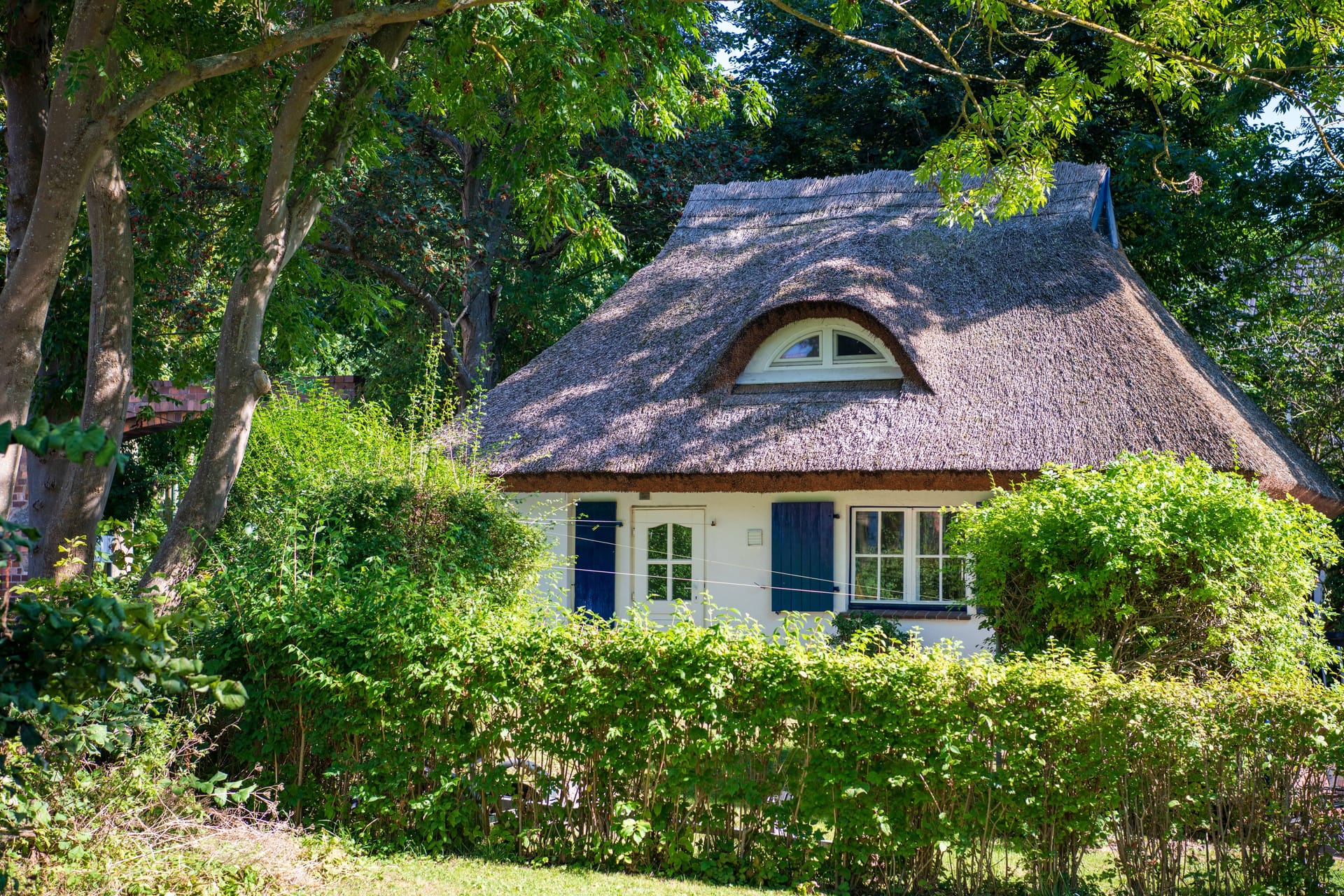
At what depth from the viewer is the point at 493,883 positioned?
5.17 m

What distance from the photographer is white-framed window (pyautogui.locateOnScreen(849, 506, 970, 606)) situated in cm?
1037

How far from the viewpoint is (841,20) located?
22.4ft

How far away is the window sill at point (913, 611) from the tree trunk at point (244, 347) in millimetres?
5917

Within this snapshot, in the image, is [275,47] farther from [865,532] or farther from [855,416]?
[865,532]

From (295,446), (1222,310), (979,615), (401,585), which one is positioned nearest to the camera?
(401,585)

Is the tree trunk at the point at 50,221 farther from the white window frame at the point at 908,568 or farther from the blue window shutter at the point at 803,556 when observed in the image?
the white window frame at the point at 908,568

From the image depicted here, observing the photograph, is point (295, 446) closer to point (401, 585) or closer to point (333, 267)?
point (401, 585)

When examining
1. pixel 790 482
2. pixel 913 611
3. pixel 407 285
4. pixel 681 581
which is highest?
pixel 407 285

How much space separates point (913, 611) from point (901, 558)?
0.52 metres

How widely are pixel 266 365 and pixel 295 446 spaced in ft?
26.1

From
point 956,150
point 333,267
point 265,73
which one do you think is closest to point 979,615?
point 956,150

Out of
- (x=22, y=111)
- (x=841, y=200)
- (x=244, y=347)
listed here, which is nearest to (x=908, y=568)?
(x=841, y=200)

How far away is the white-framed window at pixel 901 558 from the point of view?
34.0 ft

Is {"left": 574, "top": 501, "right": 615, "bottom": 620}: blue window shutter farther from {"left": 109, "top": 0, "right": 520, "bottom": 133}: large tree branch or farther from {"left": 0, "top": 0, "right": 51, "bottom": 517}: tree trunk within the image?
{"left": 109, "top": 0, "right": 520, "bottom": 133}: large tree branch
